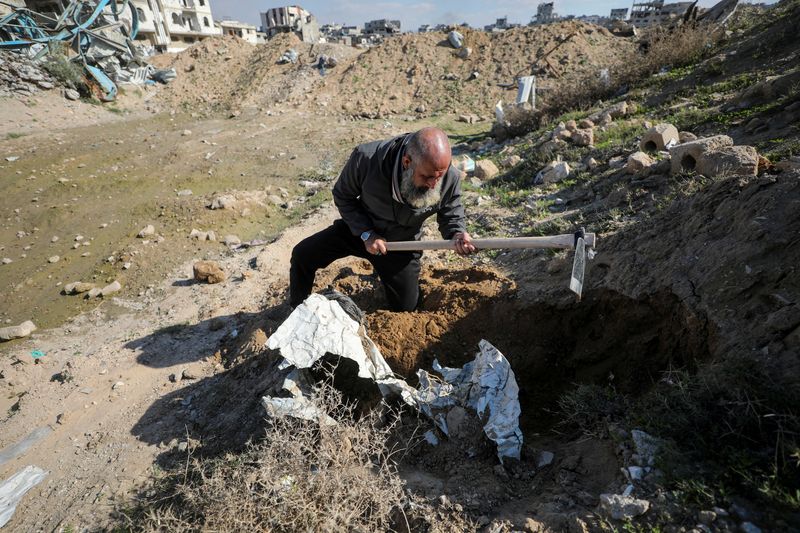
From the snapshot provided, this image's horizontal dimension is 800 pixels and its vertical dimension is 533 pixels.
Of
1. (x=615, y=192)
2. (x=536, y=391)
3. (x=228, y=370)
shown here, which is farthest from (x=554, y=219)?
(x=228, y=370)

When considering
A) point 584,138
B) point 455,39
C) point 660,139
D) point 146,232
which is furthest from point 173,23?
point 660,139

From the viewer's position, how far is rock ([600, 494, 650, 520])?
1430 mm

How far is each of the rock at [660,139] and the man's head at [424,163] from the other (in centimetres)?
351

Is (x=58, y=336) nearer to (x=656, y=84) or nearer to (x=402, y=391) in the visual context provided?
(x=402, y=391)

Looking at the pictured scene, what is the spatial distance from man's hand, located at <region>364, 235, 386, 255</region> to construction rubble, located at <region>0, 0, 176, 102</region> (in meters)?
15.0

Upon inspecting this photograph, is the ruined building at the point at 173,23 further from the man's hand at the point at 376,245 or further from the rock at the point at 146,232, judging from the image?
the man's hand at the point at 376,245

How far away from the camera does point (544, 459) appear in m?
1.97

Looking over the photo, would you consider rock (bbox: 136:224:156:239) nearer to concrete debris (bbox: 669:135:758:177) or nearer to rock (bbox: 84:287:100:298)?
rock (bbox: 84:287:100:298)

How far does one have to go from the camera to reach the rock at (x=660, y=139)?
15.5 ft

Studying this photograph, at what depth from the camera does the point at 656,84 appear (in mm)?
7660

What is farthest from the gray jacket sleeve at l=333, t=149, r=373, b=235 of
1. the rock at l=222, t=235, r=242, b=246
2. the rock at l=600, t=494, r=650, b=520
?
the rock at l=222, t=235, r=242, b=246

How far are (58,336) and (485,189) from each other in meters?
5.60

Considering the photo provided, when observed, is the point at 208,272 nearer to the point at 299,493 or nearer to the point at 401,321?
the point at 401,321

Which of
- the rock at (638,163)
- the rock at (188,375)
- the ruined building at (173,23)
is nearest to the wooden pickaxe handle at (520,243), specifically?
the rock at (188,375)
